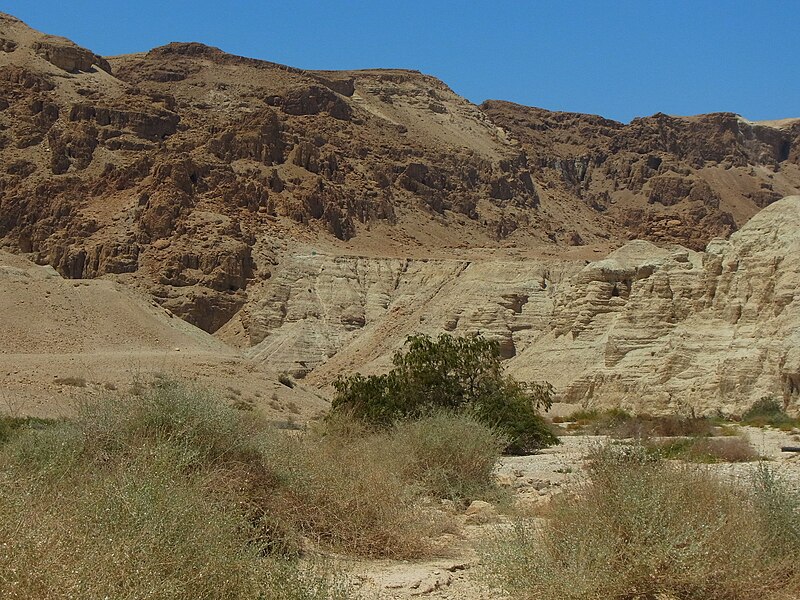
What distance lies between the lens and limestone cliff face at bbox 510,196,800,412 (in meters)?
31.0

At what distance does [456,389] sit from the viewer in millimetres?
24078

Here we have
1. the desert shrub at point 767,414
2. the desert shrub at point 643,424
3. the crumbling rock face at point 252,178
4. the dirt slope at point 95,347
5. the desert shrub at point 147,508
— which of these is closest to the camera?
the desert shrub at point 147,508

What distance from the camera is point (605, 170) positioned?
145750 mm

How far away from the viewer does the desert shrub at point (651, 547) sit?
7625mm

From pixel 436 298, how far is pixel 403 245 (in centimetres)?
2167

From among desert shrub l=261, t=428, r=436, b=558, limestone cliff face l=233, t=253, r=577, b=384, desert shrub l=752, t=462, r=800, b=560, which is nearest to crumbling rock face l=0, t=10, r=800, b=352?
limestone cliff face l=233, t=253, r=577, b=384

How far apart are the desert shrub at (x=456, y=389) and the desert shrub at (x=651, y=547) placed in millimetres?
13360

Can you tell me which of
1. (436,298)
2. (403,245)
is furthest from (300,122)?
(436,298)

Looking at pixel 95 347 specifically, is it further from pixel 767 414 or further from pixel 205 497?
pixel 205 497

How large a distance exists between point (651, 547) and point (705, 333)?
92.0 ft

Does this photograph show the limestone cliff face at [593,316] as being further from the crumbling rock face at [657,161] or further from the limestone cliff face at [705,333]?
the crumbling rock face at [657,161]

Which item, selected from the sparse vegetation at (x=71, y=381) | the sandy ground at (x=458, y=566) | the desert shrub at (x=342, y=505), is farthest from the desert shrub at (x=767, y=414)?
the desert shrub at (x=342, y=505)

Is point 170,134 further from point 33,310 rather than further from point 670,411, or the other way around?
point 670,411

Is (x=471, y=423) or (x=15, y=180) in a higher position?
(x=15, y=180)
